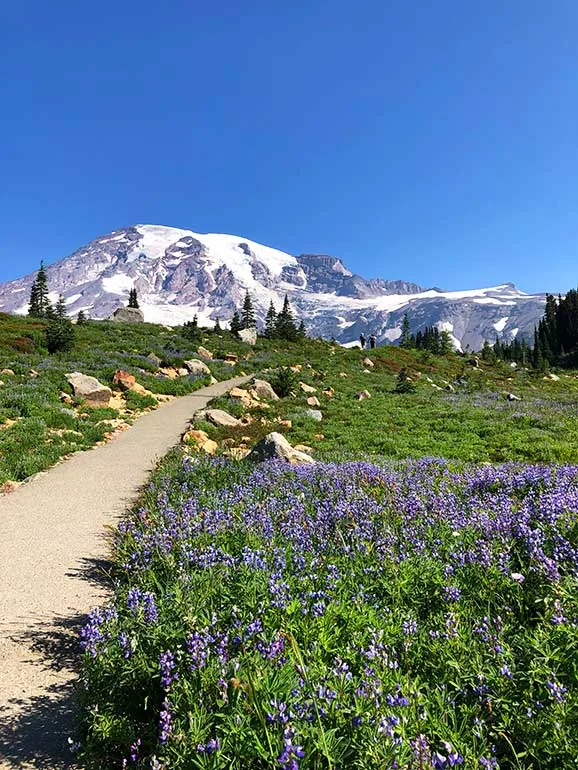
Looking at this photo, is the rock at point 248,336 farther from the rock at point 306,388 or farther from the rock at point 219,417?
the rock at point 219,417

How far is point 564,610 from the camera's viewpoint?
3.65 m

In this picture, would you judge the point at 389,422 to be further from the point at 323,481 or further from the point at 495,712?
the point at 495,712

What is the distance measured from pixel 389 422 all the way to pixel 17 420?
16.3 m

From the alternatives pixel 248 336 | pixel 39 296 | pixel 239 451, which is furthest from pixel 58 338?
pixel 39 296

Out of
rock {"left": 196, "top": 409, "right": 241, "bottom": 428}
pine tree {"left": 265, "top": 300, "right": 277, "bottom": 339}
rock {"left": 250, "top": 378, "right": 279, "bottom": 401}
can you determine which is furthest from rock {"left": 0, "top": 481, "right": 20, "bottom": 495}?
pine tree {"left": 265, "top": 300, "right": 277, "bottom": 339}

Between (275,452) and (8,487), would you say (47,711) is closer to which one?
(8,487)

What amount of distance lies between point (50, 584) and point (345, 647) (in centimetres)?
530

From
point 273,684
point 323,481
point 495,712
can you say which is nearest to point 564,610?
point 495,712

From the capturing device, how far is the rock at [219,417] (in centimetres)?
1900

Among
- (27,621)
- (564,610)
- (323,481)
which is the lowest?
(27,621)

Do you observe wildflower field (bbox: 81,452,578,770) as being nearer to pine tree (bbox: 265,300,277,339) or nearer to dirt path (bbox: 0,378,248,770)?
dirt path (bbox: 0,378,248,770)

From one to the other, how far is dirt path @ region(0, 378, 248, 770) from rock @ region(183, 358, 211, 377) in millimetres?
18344

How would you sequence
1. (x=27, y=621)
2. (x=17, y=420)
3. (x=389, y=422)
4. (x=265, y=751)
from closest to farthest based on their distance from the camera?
(x=265, y=751)
(x=27, y=621)
(x=17, y=420)
(x=389, y=422)

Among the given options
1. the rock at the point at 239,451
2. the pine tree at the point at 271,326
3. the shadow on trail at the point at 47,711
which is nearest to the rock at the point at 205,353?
the pine tree at the point at 271,326
